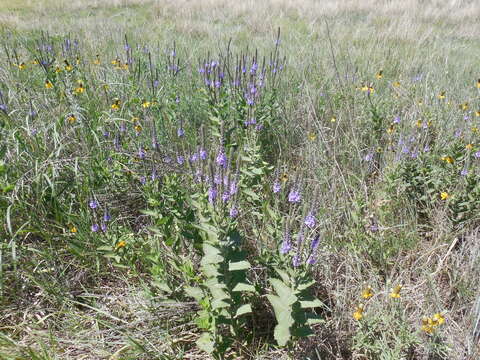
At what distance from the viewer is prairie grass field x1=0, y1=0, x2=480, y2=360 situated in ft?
5.17

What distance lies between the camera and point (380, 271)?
6.80ft

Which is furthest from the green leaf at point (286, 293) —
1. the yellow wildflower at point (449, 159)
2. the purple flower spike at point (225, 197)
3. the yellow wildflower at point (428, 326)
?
the yellow wildflower at point (449, 159)

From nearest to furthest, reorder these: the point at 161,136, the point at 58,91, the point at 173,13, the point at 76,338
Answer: the point at 76,338
the point at 161,136
the point at 58,91
the point at 173,13

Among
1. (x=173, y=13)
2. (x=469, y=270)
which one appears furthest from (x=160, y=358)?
(x=173, y=13)

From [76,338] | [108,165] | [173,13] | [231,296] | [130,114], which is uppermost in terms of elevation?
[173,13]

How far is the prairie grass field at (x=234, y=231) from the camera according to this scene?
62.1 inches

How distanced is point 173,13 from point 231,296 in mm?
10710

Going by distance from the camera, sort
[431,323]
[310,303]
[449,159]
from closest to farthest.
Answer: [310,303], [431,323], [449,159]

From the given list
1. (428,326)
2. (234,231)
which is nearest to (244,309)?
(234,231)

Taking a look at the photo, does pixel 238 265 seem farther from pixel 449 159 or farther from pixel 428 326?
pixel 449 159

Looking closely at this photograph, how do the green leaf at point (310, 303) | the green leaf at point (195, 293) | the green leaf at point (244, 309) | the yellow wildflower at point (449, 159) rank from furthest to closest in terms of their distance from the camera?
the yellow wildflower at point (449, 159) < the green leaf at point (195, 293) < the green leaf at point (244, 309) < the green leaf at point (310, 303)

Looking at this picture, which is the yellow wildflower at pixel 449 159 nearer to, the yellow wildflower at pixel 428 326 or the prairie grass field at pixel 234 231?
the prairie grass field at pixel 234 231

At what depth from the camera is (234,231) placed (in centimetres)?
154

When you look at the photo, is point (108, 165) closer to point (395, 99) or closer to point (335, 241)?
point (335, 241)
